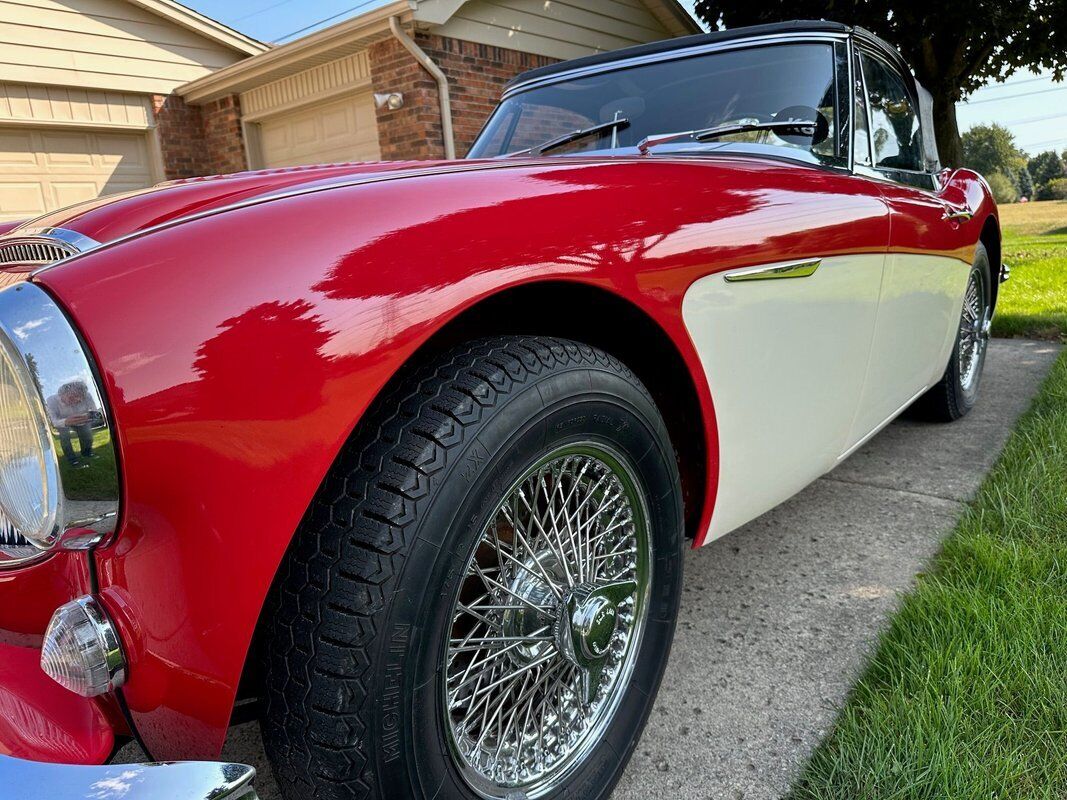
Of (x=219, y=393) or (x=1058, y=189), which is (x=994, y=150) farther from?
(x=219, y=393)

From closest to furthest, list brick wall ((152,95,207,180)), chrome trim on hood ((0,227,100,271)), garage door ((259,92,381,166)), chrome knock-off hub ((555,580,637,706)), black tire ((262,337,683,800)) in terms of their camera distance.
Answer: black tire ((262,337,683,800)), chrome trim on hood ((0,227,100,271)), chrome knock-off hub ((555,580,637,706)), garage door ((259,92,381,166)), brick wall ((152,95,207,180))

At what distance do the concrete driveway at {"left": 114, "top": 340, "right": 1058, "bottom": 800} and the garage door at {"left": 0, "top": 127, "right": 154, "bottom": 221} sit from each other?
23.0ft

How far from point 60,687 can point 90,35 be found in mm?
9189

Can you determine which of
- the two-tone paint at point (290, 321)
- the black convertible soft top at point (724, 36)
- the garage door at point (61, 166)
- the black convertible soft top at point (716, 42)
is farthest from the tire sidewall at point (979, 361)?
the garage door at point (61, 166)

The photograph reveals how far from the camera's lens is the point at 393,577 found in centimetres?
99

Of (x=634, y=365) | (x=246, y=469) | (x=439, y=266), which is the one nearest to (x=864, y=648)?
(x=634, y=365)

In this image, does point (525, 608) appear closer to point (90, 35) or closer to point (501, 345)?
point (501, 345)

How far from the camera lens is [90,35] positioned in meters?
8.14

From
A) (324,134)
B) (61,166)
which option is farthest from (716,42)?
Answer: (61,166)

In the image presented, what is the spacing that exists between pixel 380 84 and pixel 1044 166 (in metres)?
96.1

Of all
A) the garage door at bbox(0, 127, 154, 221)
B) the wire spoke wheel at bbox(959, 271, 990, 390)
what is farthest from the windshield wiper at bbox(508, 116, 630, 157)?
the garage door at bbox(0, 127, 154, 221)

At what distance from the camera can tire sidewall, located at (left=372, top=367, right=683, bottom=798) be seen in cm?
101

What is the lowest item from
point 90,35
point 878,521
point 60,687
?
point 878,521

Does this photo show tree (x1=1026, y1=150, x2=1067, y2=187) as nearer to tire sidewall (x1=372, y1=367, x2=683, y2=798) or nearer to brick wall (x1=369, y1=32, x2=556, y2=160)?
brick wall (x1=369, y1=32, x2=556, y2=160)
